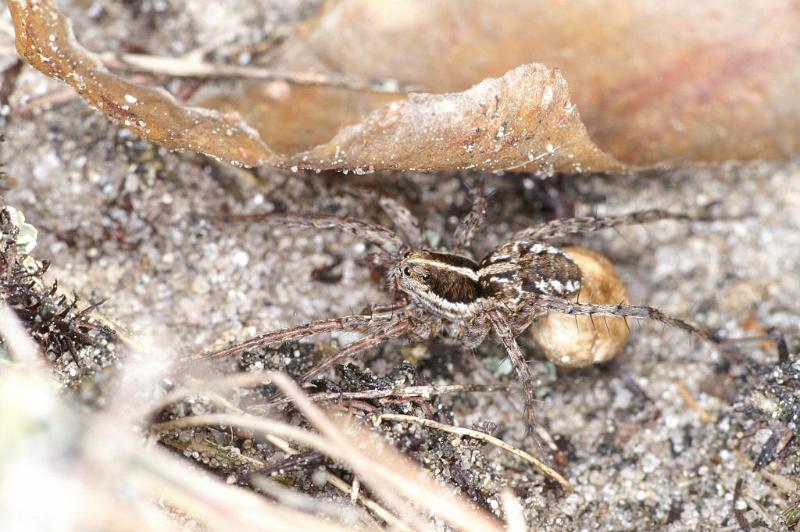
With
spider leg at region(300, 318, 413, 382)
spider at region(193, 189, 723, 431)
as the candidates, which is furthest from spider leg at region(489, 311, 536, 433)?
spider leg at region(300, 318, 413, 382)

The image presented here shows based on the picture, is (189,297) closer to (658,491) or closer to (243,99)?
(243,99)

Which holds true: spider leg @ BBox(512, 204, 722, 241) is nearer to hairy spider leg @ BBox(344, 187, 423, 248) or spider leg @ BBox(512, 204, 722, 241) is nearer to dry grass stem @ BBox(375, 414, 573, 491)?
hairy spider leg @ BBox(344, 187, 423, 248)

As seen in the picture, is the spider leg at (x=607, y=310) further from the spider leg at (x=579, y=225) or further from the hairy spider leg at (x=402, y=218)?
the hairy spider leg at (x=402, y=218)

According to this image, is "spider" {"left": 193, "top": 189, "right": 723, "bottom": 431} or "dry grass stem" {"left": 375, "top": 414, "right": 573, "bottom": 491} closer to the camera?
"dry grass stem" {"left": 375, "top": 414, "right": 573, "bottom": 491}

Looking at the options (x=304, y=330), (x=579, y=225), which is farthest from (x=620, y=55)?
(x=304, y=330)

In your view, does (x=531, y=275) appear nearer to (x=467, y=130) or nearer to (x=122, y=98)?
(x=467, y=130)
